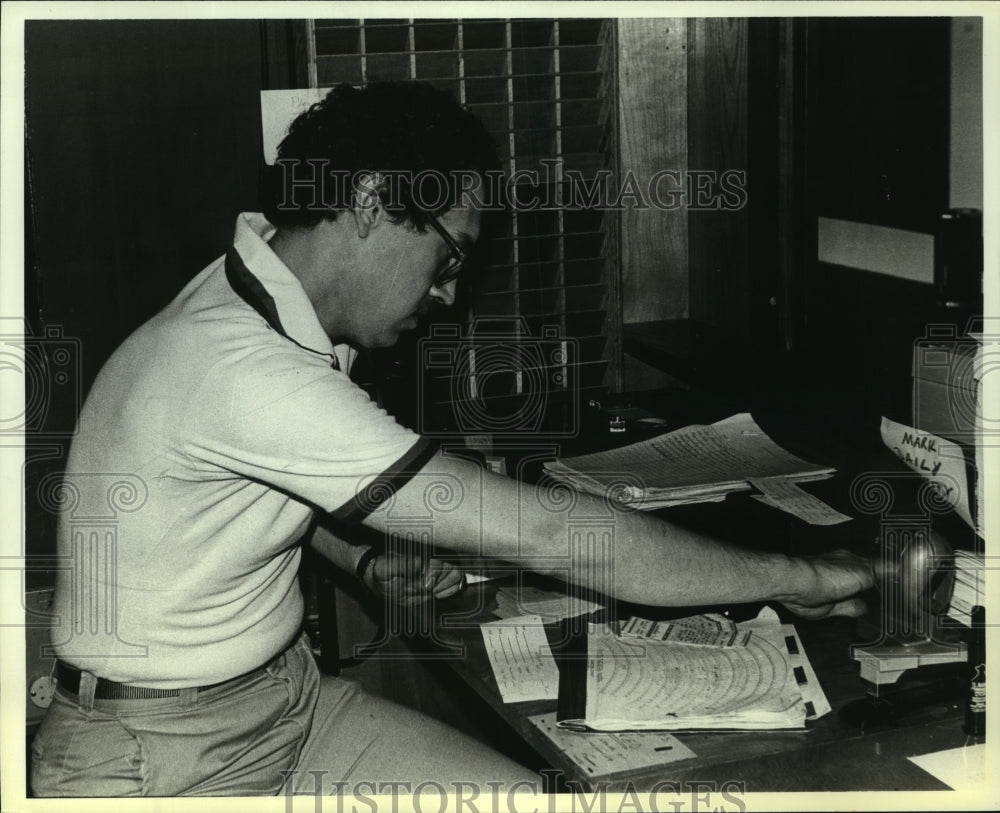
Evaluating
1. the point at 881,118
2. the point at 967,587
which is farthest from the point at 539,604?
the point at 881,118

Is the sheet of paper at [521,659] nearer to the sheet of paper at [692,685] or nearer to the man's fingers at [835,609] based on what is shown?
the sheet of paper at [692,685]

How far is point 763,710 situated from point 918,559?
292mm

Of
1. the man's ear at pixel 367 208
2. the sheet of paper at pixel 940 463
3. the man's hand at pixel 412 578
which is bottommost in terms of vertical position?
the man's hand at pixel 412 578

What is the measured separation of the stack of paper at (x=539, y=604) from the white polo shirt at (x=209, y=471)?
14.1 inches

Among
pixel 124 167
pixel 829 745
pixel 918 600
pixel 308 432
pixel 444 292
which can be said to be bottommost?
pixel 829 745

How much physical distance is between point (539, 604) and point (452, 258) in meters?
0.54

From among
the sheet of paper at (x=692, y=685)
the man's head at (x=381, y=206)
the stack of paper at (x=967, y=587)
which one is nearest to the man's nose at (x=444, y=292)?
the man's head at (x=381, y=206)

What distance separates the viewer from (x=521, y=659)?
1.50 m

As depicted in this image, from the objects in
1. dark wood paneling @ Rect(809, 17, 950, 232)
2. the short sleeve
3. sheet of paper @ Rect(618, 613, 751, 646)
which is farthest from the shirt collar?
dark wood paneling @ Rect(809, 17, 950, 232)

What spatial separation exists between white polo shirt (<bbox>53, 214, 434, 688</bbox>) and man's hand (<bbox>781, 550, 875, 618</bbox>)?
1.76ft

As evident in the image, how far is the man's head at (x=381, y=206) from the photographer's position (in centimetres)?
150

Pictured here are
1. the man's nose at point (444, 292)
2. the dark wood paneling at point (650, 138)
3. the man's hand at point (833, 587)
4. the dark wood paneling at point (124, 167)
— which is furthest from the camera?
the dark wood paneling at point (650, 138)

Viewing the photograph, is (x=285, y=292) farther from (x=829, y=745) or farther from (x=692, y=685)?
(x=829, y=745)

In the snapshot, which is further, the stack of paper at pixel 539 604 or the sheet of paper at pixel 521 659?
the stack of paper at pixel 539 604
